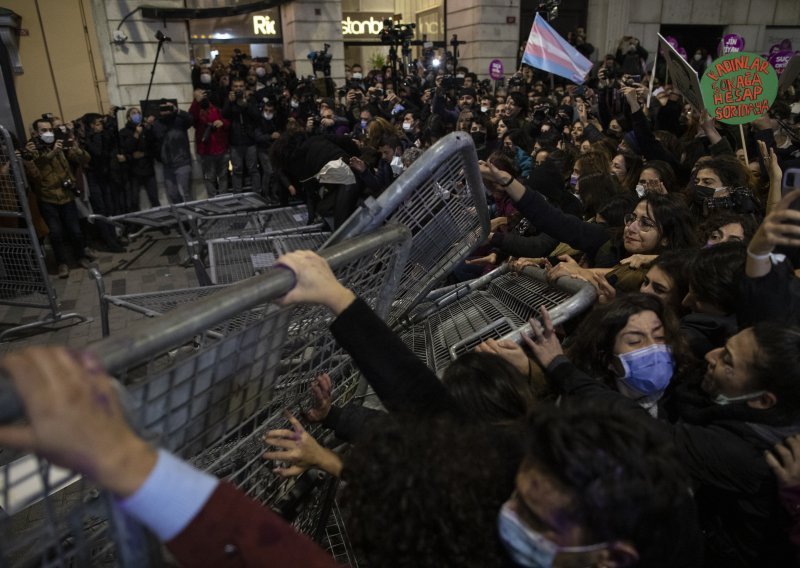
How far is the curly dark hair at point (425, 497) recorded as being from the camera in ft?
3.33

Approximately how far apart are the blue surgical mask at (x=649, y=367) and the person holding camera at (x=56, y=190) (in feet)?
23.2

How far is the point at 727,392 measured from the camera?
1.72 m

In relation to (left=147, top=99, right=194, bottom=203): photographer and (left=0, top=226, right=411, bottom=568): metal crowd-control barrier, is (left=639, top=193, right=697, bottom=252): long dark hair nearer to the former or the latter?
(left=0, top=226, right=411, bottom=568): metal crowd-control barrier

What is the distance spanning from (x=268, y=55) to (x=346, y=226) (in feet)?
47.4

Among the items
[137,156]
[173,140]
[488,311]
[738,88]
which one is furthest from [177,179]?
[488,311]

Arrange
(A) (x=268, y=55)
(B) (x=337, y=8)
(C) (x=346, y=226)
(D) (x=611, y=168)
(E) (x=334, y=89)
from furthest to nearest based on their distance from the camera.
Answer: (A) (x=268, y=55) < (B) (x=337, y=8) < (E) (x=334, y=89) < (D) (x=611, y=168) < (C) (x=346, y=226)

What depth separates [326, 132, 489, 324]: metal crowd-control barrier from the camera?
168cm

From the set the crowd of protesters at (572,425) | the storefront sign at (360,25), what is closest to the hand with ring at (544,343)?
the crowd of protesters at (572,425)

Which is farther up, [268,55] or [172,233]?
[268,55]

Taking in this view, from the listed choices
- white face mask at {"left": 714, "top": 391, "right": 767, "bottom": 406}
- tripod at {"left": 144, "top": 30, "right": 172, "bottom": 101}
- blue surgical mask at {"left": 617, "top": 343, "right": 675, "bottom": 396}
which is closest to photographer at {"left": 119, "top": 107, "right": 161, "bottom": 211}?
tripod at {"left": 144, "top": 30, "right": 172, "bottom": 101}

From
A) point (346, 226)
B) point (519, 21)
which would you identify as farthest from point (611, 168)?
point (519, 21)

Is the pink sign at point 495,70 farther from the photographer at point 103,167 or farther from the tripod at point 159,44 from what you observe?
the photographer at point 103,167

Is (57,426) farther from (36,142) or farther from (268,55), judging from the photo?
(268,55)

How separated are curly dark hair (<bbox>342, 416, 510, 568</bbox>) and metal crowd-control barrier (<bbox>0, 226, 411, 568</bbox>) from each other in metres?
0.33
